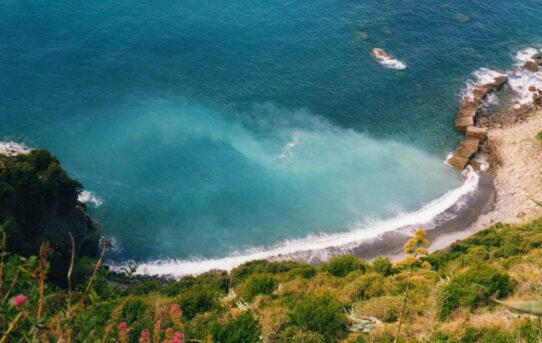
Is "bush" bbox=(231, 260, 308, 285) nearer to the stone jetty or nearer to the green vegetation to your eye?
the green vegetation

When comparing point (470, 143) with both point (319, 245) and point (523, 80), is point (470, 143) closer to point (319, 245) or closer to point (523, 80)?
point (523, 80)

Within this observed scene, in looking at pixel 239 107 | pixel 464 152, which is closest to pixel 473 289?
pixel 464 152

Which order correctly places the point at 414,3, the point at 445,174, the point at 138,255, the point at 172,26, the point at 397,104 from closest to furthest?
the point at 138,255 < the point at 445,174 < the point at 397,104 < the point at 172,26 < the point at 414,3

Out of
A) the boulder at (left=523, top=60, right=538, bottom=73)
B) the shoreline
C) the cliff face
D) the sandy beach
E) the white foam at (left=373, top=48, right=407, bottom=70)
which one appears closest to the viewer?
the cliff face

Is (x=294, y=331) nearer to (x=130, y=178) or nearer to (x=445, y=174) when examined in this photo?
(x=130, y=178)

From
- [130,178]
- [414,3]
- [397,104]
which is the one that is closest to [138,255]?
[130,178]

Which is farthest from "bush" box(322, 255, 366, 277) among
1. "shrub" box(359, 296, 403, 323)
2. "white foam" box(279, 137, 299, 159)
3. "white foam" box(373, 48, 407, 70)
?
"white foam" box(373, 48, 407, 70)

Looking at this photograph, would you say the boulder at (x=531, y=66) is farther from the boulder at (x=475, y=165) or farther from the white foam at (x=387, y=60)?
the boulder at (x=475, y=165)

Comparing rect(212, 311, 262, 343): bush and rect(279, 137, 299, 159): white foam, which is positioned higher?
rect(212, 311, 262, 343): bush
